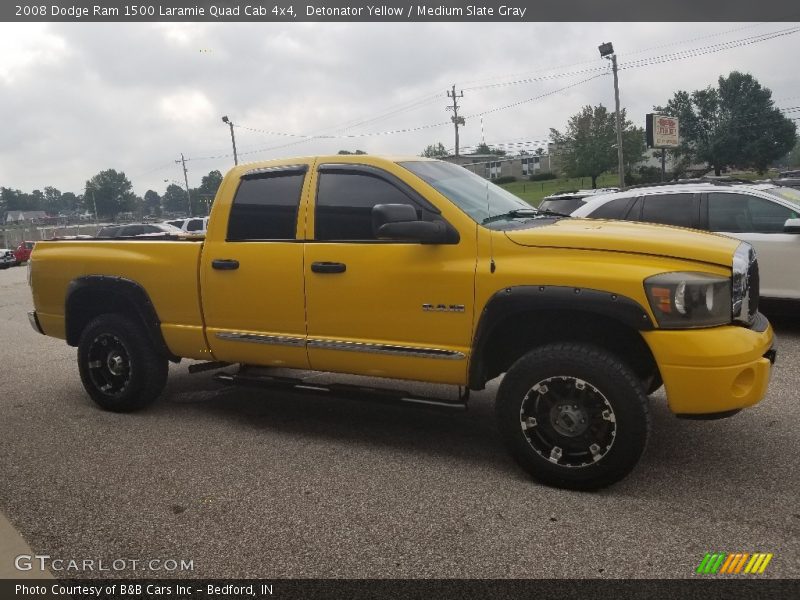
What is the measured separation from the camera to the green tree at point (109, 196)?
90.5m

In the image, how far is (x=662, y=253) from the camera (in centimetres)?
338

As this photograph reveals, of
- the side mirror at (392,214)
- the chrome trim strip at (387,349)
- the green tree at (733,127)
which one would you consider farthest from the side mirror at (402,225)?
the green tree at (733,127)

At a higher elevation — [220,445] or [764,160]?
[764,160]

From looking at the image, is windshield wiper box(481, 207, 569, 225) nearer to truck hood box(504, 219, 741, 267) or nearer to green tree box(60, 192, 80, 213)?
truck hood box(504, 219, 741, 267)

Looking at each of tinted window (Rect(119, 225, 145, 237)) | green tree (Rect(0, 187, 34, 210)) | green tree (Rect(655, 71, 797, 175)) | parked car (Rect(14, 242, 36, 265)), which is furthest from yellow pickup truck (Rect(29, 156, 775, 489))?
green tree (Rect(0, 187, 34, 210))

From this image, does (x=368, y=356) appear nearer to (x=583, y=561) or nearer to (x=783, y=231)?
(x=583, y=561)

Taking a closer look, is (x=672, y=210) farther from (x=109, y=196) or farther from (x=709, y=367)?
(x=109, y=196)

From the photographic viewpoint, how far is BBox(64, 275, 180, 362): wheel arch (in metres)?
5.10

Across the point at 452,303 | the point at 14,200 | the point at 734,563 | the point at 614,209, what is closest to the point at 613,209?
the point at 614,209

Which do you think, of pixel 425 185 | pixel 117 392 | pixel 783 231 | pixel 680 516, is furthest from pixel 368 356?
pixel 783 231

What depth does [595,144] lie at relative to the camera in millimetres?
61562

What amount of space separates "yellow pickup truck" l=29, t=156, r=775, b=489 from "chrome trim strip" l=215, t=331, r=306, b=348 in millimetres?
14

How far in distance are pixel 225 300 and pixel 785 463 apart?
148 inches

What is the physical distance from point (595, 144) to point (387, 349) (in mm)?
62405
